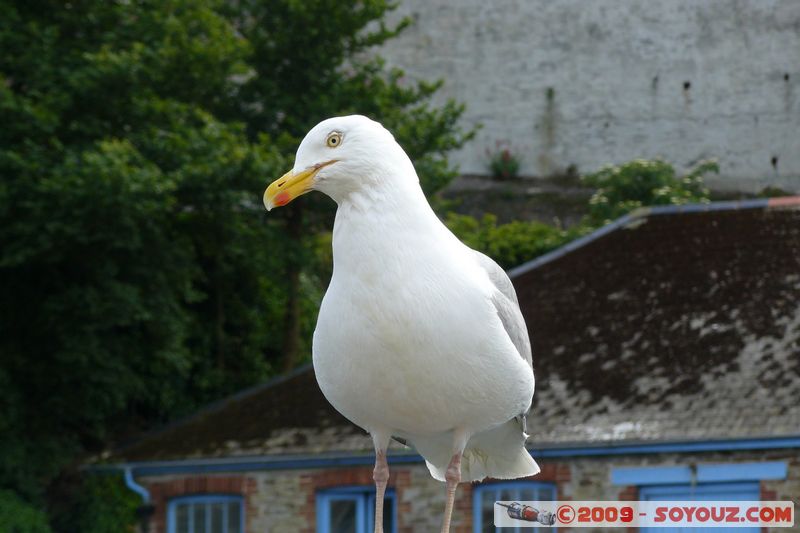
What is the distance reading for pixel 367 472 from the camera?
819 inches

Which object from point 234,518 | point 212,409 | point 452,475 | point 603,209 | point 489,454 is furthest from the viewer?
point 603,209

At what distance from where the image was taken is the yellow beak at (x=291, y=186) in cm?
610

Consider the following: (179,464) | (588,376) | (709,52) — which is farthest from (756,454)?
(709,52)

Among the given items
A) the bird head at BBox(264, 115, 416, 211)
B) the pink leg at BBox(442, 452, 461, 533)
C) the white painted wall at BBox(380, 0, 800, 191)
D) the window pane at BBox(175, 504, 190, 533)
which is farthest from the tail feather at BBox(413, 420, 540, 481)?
the white painted wall at BBox(380, 0, 800, 191)

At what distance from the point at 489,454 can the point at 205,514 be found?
1589cm

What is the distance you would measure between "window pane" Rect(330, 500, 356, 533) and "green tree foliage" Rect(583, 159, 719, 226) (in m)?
9.93

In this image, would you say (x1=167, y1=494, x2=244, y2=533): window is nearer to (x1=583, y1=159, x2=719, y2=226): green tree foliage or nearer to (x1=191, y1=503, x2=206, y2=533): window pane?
(x1=191, y1=503, x2=206, y2=533): window pane

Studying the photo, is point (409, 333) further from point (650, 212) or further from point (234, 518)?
point (650, 212)

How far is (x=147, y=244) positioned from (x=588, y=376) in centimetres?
674

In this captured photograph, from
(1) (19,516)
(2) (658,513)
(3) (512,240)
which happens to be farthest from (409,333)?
(3) (512,240)

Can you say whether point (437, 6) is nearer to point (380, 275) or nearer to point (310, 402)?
point (310, 402)

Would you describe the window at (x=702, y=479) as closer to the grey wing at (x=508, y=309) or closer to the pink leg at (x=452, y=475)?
the grey wing at (x=508, y=309)

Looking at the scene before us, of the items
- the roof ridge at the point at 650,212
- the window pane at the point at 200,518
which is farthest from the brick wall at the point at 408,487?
the roof ridge at the point at 650,212

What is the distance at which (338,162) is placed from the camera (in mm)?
6145
